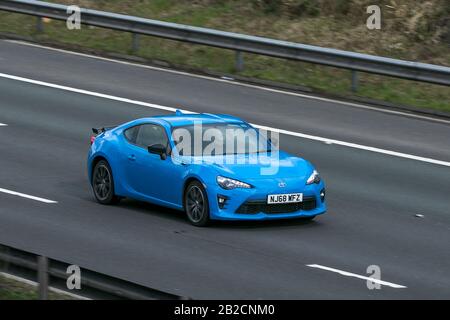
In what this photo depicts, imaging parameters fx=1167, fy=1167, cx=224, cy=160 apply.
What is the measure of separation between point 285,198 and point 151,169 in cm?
213

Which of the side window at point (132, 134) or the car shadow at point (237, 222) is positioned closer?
the car shadow at point (237, 222)

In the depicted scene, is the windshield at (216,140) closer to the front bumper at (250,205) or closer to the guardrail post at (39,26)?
the front bumper at (250,205)

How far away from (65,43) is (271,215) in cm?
1399

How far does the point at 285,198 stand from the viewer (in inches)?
617

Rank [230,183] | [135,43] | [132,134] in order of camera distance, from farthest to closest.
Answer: [135,43] → [132,134] → [230,183]

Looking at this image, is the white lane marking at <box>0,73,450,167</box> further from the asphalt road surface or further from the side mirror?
the side mirror

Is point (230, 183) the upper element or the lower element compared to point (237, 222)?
upper

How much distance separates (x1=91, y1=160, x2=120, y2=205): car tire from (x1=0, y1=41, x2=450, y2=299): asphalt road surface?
0.65ft

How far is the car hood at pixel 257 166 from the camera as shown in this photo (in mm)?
15719

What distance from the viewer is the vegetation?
2556 cm

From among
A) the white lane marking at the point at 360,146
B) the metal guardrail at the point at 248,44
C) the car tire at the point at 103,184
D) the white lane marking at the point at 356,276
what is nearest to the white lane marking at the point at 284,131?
the white lane marking at the point at 360,146

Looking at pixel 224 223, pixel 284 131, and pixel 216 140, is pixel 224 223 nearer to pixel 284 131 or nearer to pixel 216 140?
pixel 216 140

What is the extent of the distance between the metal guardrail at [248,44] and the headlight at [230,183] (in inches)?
370

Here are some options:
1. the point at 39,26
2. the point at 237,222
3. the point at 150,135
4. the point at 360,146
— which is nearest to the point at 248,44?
the point at 360,146
